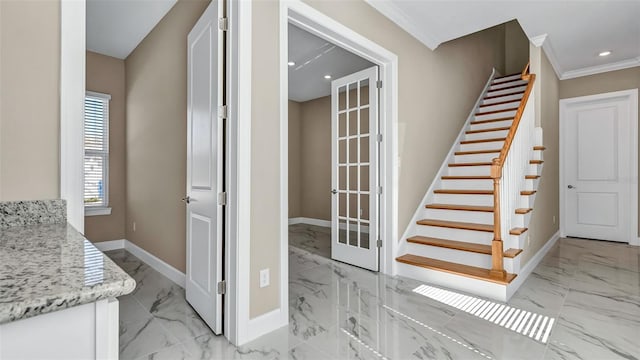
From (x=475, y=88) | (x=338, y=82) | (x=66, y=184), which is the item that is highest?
(x=475, y=88)

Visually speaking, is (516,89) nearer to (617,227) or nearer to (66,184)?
(617,227)

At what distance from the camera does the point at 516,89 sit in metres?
5.33

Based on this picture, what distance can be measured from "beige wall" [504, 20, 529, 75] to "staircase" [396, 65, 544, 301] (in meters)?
2.76

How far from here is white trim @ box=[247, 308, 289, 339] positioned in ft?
6.55

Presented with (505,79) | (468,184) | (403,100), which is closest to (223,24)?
(403,100)

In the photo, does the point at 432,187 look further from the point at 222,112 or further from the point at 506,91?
the point at 222,112

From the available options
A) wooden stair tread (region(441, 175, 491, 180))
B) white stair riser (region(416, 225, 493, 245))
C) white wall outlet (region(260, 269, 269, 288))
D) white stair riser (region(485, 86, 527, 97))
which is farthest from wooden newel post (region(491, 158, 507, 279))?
white stair riser (region(485, 86, 527, 97))

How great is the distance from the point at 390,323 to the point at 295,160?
Answer: 5038mm

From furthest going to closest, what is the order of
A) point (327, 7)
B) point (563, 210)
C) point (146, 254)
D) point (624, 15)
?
point (563, 210) → point (146, 254) → point (624, 15) → point (327, 7)

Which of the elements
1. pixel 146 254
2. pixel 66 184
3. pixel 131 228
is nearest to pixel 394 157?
pixel 66 184

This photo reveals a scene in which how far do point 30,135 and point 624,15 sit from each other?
5.01 metres

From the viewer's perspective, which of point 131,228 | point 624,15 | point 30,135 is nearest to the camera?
point 30,135

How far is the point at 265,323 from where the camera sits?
81.3 inches

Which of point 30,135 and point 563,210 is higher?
point 30,135
